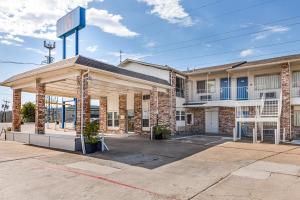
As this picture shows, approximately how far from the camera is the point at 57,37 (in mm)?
21516

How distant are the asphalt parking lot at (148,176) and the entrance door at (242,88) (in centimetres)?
1045

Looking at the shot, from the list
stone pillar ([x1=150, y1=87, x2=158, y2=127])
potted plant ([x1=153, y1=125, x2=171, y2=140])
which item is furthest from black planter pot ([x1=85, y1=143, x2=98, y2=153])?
stone pillar ([x1=150, y1=87, x2=158, y2=127])

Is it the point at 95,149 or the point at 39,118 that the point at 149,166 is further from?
the point at 39,118

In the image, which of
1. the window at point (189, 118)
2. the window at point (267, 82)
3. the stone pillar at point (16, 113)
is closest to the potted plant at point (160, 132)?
the window at point (189, 118)

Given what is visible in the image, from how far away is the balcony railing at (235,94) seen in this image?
19078mm

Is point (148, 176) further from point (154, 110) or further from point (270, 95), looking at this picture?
point (270, 95)

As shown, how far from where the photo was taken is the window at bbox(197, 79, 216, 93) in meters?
22.3

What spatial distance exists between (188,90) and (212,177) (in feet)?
55.3

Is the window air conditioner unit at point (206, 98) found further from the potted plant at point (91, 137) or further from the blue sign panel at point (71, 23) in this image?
the potted plant at point (91, 137)

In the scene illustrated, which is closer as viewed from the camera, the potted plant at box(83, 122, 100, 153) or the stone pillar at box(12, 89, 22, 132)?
the potted plant at box(83, 122, 100, 153)

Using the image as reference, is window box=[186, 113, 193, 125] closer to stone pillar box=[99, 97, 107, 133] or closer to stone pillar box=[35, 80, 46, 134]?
stone pillar box=[99, 97, 107, 133]

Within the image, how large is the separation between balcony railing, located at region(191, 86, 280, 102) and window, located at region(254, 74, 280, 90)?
0.26 meters

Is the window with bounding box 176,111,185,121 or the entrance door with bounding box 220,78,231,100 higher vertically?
the entrance door with bounding box 220,78,231,100

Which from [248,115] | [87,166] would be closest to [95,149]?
[87,166]
